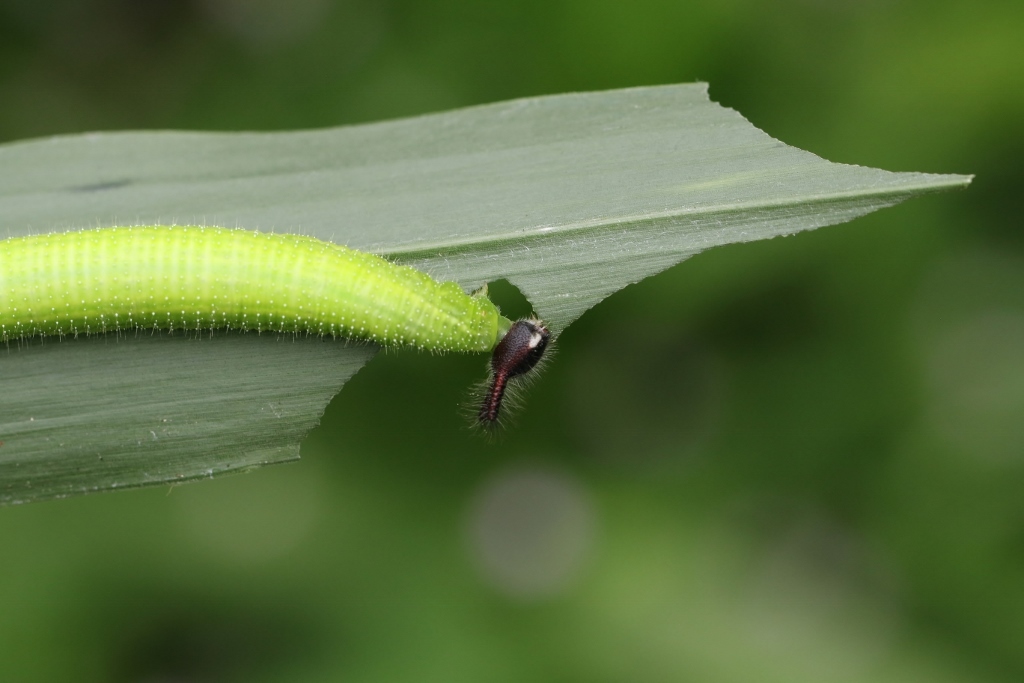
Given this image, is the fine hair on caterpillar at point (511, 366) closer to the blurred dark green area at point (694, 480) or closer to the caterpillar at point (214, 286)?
the caterpillar at point (214, 286)

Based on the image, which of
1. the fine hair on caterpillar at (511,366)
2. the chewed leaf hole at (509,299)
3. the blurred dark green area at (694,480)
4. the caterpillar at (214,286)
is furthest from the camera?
the blurred dark green area at (694,480)

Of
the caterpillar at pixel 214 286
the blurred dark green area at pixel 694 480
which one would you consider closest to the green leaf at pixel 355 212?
the caterpillar at pixel 214 286

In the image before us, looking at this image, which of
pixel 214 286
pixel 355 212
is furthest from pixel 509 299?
pixel 214 286

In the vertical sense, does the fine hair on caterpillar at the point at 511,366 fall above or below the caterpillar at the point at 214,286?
below

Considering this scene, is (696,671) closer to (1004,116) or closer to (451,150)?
(451,150)

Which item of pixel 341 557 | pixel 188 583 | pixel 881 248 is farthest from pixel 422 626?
pixel 881 248

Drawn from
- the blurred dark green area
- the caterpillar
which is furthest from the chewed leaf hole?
the blurred dark green area
